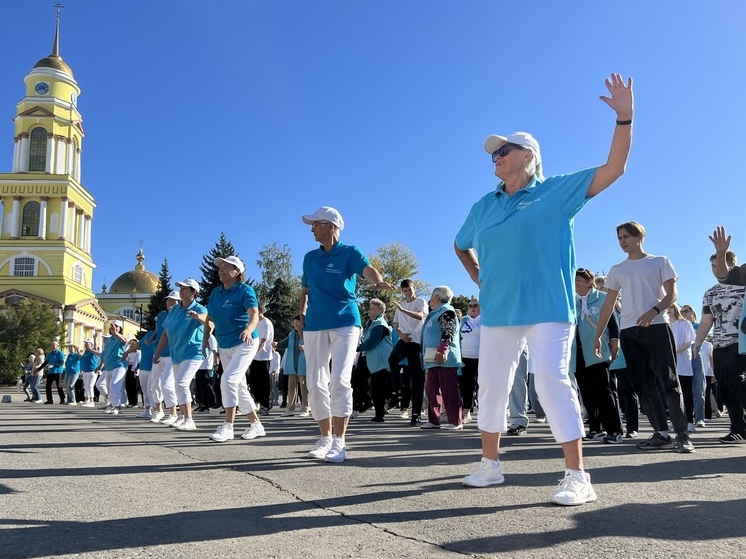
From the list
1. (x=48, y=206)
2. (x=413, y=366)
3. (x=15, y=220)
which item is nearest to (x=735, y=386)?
(x=413, y=366)

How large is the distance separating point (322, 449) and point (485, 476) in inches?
Answer: 85.1

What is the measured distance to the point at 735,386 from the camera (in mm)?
8062

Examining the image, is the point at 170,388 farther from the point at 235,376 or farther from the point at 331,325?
the point at 331,325

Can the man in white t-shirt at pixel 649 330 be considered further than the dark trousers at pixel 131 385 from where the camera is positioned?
No

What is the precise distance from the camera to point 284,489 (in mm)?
4520

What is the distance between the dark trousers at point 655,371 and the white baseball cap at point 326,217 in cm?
307

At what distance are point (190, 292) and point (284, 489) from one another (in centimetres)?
610

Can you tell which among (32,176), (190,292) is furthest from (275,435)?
(32,176)

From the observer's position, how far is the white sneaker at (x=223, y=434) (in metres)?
7.96

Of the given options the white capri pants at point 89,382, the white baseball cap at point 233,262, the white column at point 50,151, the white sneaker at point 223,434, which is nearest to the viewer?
the white sneaker at point 223,434

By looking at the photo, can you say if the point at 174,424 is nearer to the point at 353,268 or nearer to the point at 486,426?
the point at 353,268

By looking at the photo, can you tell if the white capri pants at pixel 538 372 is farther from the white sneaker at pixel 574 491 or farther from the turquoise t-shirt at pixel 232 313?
the turquoise t-shirt at pixel 232 313

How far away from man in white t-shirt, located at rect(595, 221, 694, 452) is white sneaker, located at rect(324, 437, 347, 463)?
257 centimetres

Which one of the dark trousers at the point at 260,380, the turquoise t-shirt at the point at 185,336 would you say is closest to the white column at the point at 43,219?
the dark trousers at the point at 260,380
